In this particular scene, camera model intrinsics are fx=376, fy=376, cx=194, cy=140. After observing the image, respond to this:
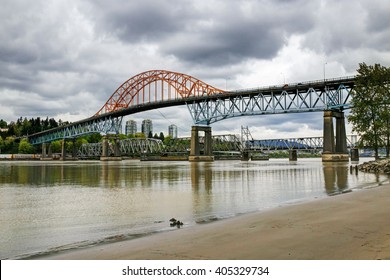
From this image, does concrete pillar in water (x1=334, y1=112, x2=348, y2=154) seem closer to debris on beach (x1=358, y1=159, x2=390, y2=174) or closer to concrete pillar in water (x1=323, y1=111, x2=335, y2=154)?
concrete pillar in water (x1=323, y1=111, x2=335, y2=154)

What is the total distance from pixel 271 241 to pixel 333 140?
98712 millimetres

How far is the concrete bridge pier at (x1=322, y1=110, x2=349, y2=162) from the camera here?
101m

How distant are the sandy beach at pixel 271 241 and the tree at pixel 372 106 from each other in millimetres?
55249

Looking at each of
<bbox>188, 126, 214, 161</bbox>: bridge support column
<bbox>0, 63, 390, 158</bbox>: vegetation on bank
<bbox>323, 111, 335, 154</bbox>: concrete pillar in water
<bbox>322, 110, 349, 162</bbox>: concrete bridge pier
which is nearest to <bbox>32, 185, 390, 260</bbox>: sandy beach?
<bbox>0, 63, 390, 158</bbox>: vegetation on bank

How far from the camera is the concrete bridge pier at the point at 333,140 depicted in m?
101

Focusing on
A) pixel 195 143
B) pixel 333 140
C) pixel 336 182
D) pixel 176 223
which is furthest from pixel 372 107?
pixel 195 143

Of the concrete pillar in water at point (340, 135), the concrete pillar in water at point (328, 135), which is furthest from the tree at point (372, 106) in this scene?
the concrete pillar in water at point (340, 135)

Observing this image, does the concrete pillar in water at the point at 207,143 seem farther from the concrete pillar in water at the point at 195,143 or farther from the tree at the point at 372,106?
the tree at the point at 372,106

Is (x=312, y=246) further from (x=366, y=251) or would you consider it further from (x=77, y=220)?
(x=77, y=220)

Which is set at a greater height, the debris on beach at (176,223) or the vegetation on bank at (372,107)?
the vegetation on bank at (372,107)

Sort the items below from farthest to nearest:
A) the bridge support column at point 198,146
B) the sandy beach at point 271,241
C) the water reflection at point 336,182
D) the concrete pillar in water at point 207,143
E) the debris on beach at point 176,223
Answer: the concrete pillar in water at point 207,143
the bridge support column at point 198,146
the water reflection at point 336,182
the debris on beach at point 176,223
the sandy beach at point 271,241

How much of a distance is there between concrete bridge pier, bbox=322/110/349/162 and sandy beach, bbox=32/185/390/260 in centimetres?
9194

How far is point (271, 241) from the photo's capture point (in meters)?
9.15

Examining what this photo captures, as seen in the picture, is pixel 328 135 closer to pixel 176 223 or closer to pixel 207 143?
pixel 207 143
